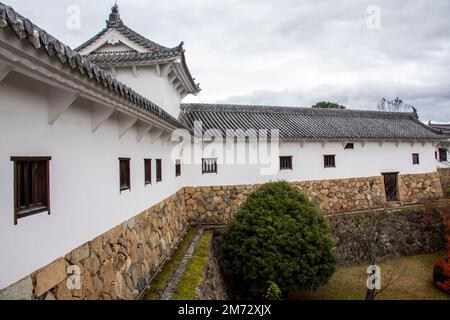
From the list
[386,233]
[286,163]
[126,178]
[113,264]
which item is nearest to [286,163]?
[286,163]

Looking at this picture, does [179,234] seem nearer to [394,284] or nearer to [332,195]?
[394,284]

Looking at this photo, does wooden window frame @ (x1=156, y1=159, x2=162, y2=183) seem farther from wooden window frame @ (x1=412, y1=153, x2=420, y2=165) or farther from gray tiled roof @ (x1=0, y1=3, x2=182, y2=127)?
wooden window frame @ (x1=412, y1=153, x2=420, y2=165)

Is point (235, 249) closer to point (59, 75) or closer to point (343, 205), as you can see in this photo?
point (59, 75)

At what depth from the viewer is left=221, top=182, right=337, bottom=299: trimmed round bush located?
38.1 ft

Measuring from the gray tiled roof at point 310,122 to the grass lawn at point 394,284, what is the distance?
23.8 feet

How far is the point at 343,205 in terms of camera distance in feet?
67.6

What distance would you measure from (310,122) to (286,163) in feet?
13.7

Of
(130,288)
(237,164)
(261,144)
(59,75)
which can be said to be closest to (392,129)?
(261,144)

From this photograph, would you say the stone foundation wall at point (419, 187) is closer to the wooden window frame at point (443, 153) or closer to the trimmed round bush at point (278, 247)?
the wooden window frame at point (443, 153)

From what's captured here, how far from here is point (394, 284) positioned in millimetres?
15266

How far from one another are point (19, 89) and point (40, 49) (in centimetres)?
123

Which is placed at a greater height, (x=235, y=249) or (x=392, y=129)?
(x=392, y=129)

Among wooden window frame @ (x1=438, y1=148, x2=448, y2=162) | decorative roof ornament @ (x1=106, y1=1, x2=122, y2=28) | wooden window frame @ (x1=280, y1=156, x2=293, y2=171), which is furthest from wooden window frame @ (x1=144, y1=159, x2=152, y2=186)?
wooden window frame @ (x1=438, y1=148, x2=448, y2=162)

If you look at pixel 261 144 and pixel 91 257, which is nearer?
pixel 91 257
